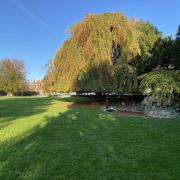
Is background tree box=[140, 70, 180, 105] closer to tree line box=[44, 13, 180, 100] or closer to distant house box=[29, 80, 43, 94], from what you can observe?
tree line box=[44, 13, 180, 100]

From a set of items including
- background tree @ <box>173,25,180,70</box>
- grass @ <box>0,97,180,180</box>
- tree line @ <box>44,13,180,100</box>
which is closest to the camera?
grass @ <box>0,97,180,180</box>

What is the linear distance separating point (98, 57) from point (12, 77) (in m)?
38.4

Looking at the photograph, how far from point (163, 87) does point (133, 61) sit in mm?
5031

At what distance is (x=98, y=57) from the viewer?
14312 millimetres

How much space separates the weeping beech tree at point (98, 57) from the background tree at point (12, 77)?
3535cm

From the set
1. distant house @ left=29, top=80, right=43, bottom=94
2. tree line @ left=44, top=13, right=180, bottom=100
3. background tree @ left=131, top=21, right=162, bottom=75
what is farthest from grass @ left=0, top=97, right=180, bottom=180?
distant house @ left=29, top=80, right=43, bottom=94

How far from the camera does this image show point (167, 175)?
326 cm

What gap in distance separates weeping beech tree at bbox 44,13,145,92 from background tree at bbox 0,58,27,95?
35354 millimetres

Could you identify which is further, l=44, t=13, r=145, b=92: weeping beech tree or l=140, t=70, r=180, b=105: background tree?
l=44, t=13, r=145, b=92: weeping beech tree

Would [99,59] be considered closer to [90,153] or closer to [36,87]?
[90,153]

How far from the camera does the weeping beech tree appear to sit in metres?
13.9

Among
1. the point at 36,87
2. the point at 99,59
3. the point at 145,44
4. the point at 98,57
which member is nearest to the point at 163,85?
the point at 99,59

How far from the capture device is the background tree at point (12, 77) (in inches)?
1901

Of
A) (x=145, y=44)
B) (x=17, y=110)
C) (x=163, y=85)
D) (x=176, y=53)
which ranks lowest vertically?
(x=17, y=110)
